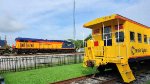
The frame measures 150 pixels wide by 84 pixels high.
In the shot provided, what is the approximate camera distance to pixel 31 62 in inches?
720

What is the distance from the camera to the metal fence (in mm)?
15734

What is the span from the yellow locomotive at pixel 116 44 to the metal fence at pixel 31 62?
681cm

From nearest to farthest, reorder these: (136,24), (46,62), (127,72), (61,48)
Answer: (127,72) → (136,24) → (46,62) → (61,48)

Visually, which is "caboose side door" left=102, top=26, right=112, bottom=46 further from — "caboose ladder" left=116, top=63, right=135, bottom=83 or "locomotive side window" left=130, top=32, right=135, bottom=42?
"caboose ladder" left=116, top=63, right=135, bottom=83

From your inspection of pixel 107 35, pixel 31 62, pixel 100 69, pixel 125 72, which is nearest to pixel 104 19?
pixel 107 35

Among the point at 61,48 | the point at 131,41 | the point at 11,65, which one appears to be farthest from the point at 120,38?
the point at 61,48

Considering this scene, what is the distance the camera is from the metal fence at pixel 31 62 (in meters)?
15.7

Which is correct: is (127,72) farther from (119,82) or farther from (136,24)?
(136,24)

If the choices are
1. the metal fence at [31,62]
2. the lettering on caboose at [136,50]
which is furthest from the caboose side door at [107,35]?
the metal fence at [31,62]

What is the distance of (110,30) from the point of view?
1176cm

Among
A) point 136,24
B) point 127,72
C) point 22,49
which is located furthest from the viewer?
point 22,49

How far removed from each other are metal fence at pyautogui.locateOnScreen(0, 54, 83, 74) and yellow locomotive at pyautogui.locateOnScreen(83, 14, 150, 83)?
6.81 metres

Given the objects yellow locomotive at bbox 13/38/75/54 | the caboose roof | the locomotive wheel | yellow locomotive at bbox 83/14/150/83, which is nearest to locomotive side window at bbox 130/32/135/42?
yellow locomotive at bbox 83/14/150/83

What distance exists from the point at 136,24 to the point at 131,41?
1.54m
